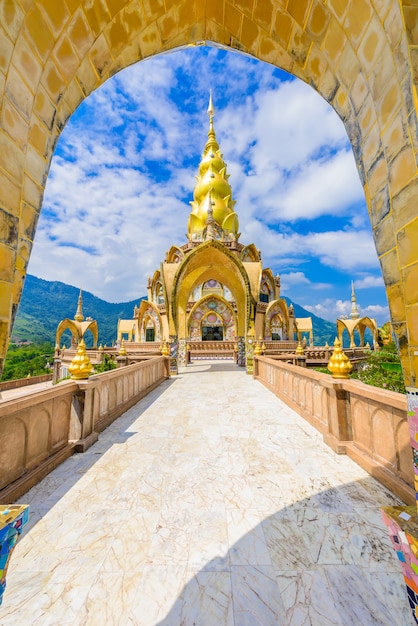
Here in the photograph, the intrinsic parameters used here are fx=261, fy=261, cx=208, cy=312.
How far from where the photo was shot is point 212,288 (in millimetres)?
25672

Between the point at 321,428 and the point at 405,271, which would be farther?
the point at 321,428

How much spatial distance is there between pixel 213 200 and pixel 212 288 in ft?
36.3

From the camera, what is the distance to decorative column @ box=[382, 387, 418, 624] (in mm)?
1122

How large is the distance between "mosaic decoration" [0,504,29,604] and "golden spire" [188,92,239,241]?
28576mm

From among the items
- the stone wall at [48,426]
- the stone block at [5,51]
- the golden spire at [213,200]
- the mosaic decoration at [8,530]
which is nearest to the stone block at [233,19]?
the stone block at [5,51]

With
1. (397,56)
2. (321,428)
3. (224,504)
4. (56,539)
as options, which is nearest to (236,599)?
(224,504)

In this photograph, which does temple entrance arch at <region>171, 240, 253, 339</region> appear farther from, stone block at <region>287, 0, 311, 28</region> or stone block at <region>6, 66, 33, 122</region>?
stone block at <region>6, 66, 33, 122</region>

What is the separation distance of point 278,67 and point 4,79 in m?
2.16

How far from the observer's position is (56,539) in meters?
2.18

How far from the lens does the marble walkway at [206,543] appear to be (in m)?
1.59

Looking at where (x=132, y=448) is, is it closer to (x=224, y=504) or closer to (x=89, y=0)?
(x=224, y=504)

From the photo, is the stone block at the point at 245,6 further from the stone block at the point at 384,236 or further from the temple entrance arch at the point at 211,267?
the temple entrance arch at the point at 211,267

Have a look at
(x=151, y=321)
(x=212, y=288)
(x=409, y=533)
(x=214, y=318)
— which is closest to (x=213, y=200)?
(x=212, y=288)

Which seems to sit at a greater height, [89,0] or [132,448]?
[89,0]
